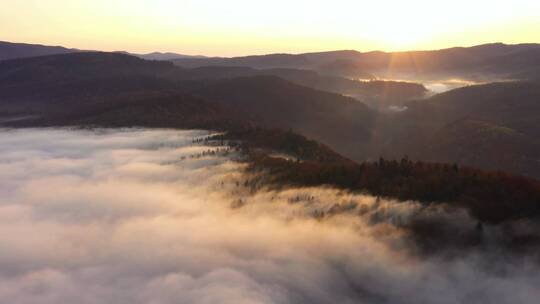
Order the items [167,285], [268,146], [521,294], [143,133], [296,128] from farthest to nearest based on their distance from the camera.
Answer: [296,128] → [143,133] → [268,146] → [167,285] → [521,294]

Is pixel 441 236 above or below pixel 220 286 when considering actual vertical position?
above

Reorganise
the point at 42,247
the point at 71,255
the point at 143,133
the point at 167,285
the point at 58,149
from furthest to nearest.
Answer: the point at 143,133
the point at 58,149
the point at 42,247
the point at 71,255
the point at 167,285

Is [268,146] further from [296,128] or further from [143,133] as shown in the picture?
[296,128]

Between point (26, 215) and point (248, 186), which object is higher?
point (248, 186)

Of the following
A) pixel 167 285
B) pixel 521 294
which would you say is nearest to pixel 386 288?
pixel 521 294

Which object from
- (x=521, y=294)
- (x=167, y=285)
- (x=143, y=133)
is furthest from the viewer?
(x=143, y=133)

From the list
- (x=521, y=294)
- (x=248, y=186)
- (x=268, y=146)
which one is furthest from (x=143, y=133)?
(x=521, y=294)

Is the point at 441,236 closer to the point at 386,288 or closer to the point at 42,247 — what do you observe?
the point at 386,288

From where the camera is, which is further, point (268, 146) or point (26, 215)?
point (268, 146)

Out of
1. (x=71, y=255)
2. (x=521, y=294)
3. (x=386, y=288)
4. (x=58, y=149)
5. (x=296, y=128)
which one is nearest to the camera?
(x=521, y=294)
